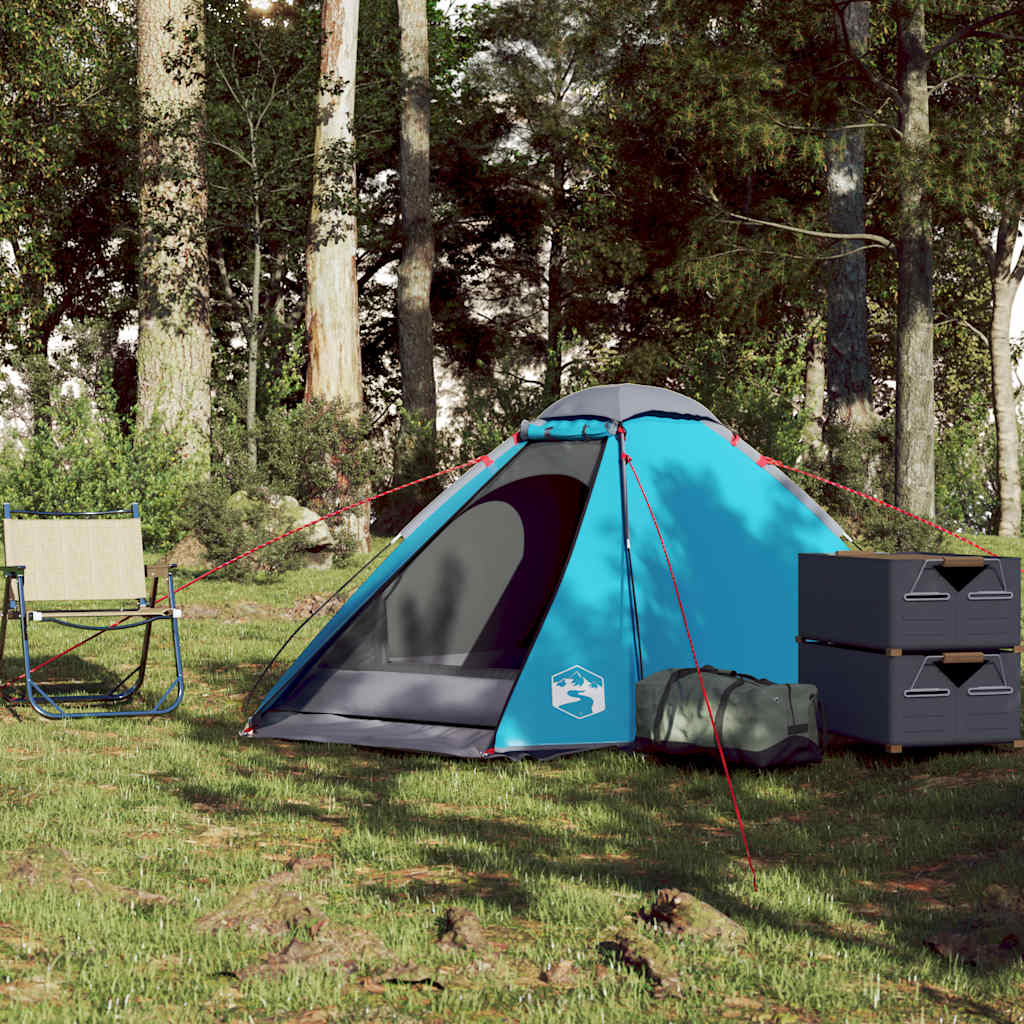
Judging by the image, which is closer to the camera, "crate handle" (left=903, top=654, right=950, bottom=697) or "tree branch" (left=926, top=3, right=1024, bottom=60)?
"crate handle" (left=903, top=654, right=950, bottom=697)

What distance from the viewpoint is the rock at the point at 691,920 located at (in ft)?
12.5

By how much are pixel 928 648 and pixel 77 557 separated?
179 inches

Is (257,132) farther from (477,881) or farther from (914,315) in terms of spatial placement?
(477,881)

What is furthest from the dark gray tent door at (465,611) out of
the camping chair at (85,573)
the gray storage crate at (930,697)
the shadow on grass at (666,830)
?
the gray storage crate at (930,697)

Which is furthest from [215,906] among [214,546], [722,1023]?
[214,546]

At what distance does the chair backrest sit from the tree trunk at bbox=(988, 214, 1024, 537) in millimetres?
18160

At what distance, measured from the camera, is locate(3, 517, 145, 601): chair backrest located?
7.43m

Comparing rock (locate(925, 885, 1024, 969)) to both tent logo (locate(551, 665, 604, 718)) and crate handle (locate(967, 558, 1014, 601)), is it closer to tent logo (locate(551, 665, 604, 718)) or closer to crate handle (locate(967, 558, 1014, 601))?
crate handle (locate(967, 558, 1014, 601))

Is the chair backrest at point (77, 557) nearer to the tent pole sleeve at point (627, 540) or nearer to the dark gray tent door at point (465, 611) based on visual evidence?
the dark gray tent door at point (465, 611)

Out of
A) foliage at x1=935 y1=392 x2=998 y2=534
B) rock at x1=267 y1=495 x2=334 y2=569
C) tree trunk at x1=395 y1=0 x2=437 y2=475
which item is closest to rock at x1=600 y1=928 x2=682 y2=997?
rock at x1=267 y1=495 x2=334 y2=569

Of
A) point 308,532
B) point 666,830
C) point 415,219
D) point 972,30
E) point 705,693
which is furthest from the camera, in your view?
point 415,219

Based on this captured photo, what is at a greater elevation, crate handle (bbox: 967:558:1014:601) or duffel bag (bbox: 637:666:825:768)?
crate handle (bbox: 967:558:1014:601)

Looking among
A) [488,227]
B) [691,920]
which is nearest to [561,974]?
[691,920]

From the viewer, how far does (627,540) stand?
6.88 metres
